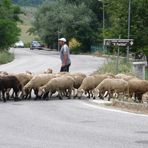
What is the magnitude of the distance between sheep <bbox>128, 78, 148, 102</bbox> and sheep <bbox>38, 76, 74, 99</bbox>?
234 cm

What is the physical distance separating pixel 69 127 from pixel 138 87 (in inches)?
245

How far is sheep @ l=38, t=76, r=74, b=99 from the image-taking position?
2106cm

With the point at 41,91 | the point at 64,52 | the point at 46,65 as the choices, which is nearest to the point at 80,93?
the point at 41,91

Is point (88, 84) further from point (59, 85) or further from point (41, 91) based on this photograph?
point (41, 91)

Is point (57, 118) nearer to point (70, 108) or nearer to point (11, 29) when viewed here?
point (70, 108)

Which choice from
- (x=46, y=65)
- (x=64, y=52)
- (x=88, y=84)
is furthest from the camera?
(x=46, y=65)

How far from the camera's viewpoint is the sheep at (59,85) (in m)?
21.1

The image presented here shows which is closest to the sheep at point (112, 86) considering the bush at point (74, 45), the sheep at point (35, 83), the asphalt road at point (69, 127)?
A: the asphalt road at point (69, 127)

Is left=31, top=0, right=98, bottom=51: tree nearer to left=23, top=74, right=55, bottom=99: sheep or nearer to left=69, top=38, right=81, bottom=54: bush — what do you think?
left=69, top=38, right=81, bottom=54: bush

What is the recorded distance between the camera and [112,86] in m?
20.7

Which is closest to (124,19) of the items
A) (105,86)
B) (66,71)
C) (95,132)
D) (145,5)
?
(145,5)

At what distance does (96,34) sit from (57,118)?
7602cm

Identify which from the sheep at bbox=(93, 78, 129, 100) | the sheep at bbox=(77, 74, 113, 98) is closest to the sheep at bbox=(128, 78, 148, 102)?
the sheep at bbox=(93, 78, 129, 100)

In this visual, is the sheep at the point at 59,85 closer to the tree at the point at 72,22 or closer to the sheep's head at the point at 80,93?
the sheep's head at the point at 80,93
